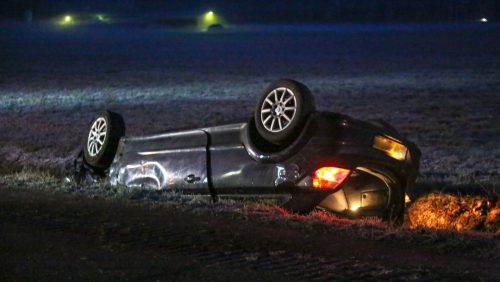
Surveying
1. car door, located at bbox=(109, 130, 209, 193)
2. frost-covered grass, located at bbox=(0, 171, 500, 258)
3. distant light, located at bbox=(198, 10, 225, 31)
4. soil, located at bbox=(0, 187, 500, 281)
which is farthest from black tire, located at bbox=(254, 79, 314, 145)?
distant light, located at bbox=(198, 10, 225, 31)

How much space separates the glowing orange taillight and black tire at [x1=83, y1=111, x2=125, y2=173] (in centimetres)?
285

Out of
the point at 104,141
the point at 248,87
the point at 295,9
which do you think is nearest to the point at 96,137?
the point at 104,141

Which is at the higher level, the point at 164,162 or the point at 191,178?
the point at 164,162

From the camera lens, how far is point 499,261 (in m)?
6.13

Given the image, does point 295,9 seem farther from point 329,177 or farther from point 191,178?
point 329,177

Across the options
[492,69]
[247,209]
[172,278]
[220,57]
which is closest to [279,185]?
[247,209]

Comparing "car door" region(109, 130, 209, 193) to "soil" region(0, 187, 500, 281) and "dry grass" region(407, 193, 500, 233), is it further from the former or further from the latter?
"dry grass" region(407, 193, 500, 233)

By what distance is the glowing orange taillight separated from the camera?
7.75 metres

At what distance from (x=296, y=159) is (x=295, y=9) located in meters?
94.3

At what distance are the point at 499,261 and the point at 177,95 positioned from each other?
59.8ft

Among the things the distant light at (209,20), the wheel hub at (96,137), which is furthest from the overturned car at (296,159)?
the distant light at (209,20)

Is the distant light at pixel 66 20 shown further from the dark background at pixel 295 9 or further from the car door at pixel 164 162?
the car door at pixel 164 162

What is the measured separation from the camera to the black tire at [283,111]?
790 centimetres

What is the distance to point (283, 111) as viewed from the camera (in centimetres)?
801
